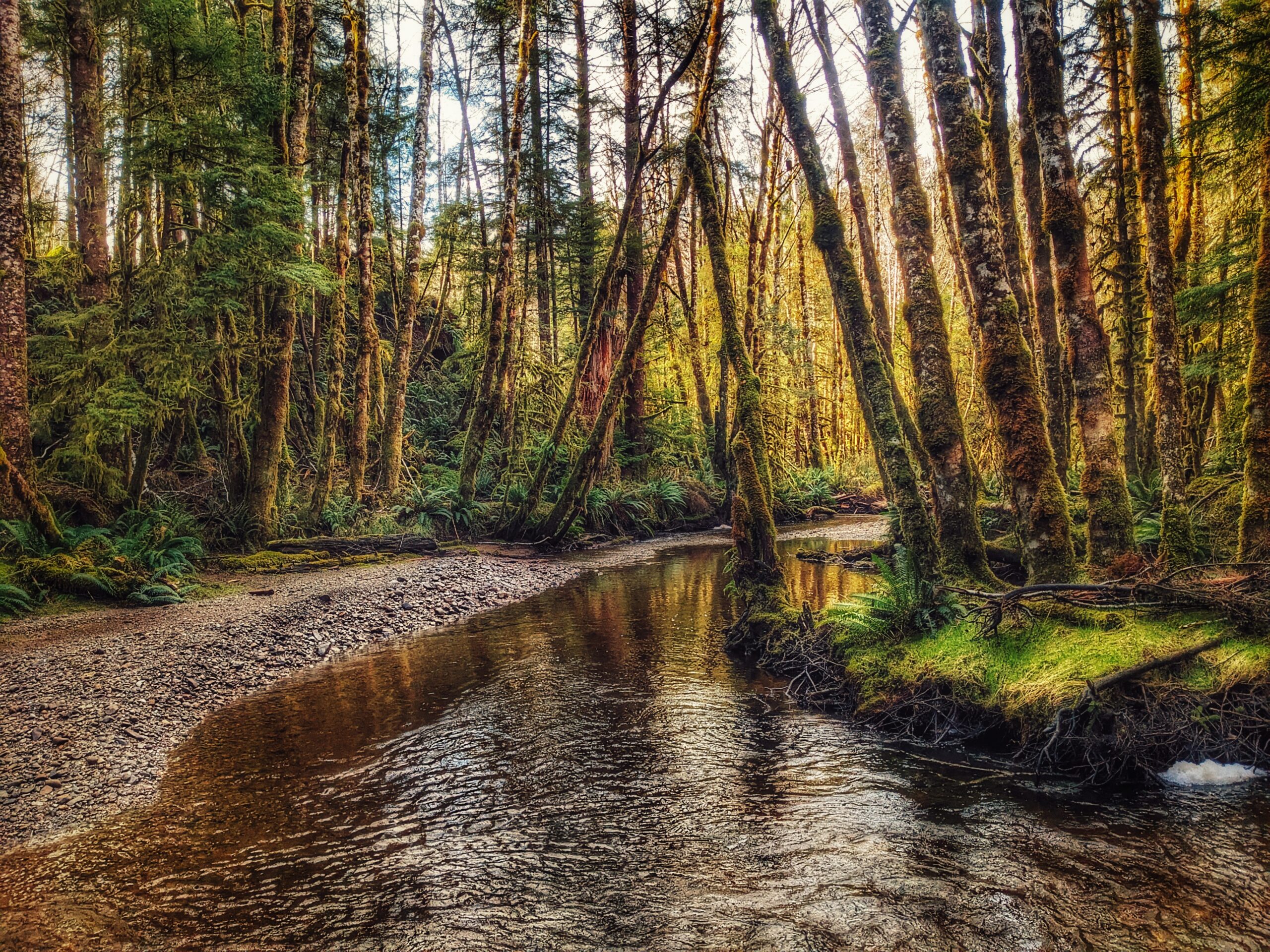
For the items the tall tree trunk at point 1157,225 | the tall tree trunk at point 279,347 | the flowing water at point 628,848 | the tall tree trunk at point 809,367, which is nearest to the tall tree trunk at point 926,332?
the tall tree trunk at point 1157,225

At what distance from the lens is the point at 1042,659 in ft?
17.1

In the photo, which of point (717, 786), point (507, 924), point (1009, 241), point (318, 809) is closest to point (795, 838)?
point (717, 786)

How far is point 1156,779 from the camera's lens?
14.4ft

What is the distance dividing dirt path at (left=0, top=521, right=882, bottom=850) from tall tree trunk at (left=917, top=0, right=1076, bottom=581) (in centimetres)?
769

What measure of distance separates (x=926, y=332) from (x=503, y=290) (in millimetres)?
11099

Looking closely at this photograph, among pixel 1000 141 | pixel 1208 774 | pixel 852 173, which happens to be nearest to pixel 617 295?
pixel 852 173

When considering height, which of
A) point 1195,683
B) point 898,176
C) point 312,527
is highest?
point 898,176

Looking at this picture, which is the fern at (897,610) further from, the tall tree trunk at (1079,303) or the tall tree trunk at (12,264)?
the tall tree trunk at (12,264)

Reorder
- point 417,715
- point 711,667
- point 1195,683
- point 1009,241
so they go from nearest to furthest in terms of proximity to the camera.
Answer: point 1195,683, point 417,715, point 711,667, point 1009,241

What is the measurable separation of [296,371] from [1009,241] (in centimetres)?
1793

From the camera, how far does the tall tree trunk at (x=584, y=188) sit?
2195 cm

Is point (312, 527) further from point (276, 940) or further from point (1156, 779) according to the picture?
point (1156, 779)

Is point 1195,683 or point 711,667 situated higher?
point 1195,683

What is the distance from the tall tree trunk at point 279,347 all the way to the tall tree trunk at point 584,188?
9748 millimetres
